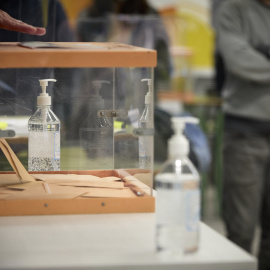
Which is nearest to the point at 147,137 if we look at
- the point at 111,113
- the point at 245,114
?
the point at 111,113

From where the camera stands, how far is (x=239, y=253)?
A: 44.8 inches

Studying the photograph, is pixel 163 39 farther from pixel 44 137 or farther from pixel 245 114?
pixel 44 137

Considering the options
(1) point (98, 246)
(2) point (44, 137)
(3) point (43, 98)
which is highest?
(3) point (43, 98)

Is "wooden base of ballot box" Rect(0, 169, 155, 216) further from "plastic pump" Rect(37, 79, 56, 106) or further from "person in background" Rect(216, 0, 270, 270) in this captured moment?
"person in background" Rect(216, 0, 270, 270)

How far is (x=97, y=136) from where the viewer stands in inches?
63.9

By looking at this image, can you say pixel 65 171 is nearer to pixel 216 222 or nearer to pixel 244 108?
pixel 244 108

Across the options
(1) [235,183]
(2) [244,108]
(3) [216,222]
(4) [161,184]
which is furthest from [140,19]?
(4) [161,184]

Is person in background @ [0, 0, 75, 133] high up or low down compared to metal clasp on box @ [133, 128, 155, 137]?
up

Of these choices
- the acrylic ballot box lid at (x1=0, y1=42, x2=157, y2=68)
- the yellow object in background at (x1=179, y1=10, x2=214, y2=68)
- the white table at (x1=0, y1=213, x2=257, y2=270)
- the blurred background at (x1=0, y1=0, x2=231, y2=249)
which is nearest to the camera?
the white table at (x1=0, y1=213, x2=257, y2=270)

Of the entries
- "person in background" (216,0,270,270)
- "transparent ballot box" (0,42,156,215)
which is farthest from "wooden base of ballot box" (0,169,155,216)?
"person in background" (216,0,270,270)

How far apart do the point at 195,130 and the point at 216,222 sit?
1941 mm

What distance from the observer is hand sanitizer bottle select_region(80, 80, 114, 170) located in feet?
5.26

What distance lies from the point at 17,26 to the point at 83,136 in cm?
39

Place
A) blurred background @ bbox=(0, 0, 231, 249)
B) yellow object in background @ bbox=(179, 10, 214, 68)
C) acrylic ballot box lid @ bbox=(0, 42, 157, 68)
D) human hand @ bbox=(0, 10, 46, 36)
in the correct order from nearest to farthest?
1. acrylic ballot box lid @ bbox=(0, 42, 157, 68)
2. human hand @ bbox=(0, 10, 46, 36)
3. blurred background @ bbox=(0, 0, 231, 249)
4. yellow object in background @ bbox=(179, 10, 214, 68)
